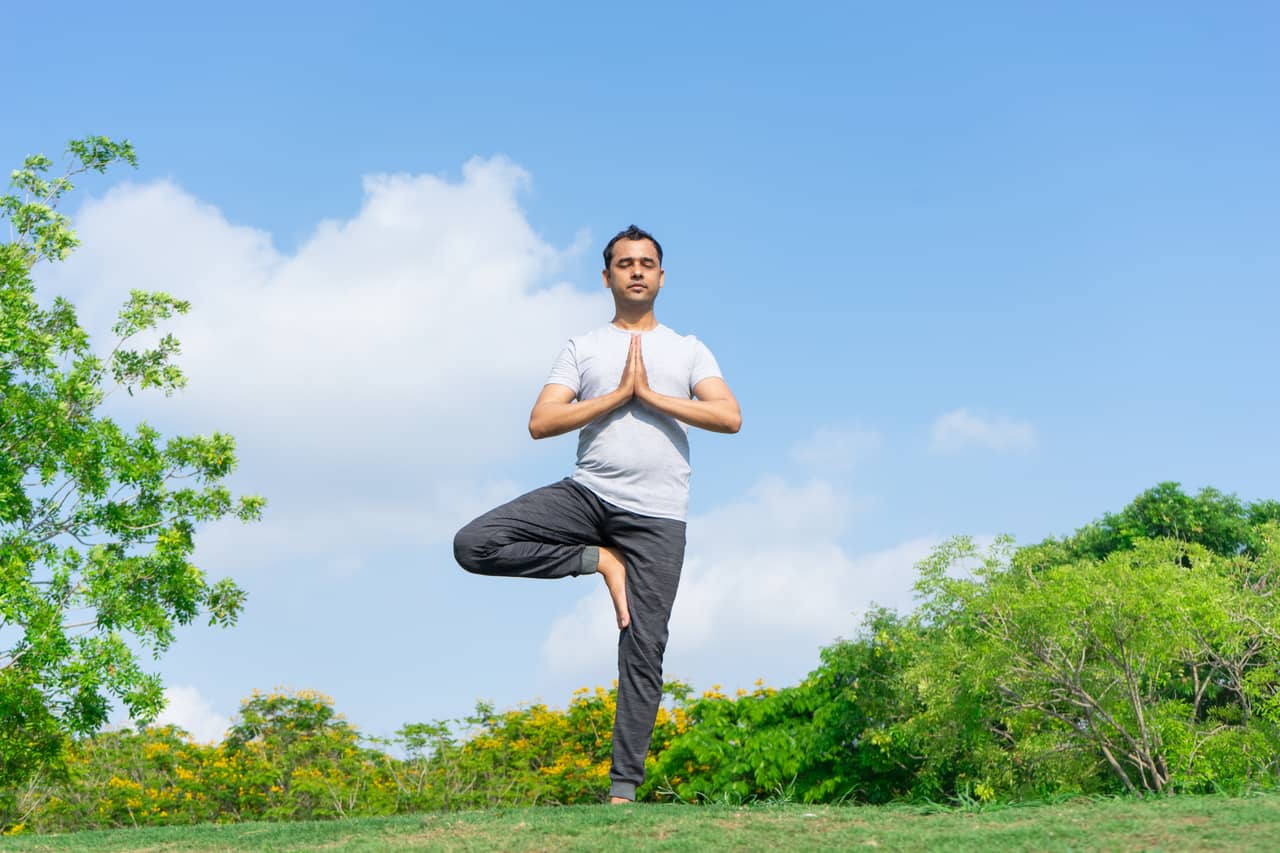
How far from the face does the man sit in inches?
9.3

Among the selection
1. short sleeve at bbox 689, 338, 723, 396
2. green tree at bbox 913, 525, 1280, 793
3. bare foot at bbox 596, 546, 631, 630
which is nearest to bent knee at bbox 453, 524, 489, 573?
bare foot at bbox 596, 546, 631, 630

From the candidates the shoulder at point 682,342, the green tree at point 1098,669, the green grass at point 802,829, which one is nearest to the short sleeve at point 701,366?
the shoulder at point 682,342

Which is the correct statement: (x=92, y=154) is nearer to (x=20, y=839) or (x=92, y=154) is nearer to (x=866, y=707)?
(x=20, y=839)

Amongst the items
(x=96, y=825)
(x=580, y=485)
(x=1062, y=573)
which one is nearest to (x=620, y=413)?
(x=580, y=485)

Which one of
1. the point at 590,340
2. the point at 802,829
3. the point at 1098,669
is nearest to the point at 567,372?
the point at 590,340

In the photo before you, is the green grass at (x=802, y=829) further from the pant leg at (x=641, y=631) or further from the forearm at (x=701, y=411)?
the forearm at (x=701, y=411)

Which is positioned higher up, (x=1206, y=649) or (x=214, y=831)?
(x=1206, y=649)

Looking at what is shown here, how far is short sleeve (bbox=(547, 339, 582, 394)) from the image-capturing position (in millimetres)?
5199

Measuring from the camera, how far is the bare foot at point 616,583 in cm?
502

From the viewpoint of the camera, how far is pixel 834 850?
3.68m

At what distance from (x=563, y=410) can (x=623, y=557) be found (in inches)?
28.4

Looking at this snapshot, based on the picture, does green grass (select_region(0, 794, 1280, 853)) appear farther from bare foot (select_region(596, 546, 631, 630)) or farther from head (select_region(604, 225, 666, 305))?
head (select_region(604, 225, 666, 305))

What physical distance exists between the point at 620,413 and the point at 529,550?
73 centimetres

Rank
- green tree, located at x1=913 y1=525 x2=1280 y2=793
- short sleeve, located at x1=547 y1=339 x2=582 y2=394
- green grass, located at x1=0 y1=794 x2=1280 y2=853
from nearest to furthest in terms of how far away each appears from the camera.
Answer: green grass, located at x1=0 y1=794 x2=1280 y2=853 < short sleeve, located at x1=547 y1=339 x2=582 y2=394 < green tree, located at x1=913 y1=525 x2=1280 y2=793
